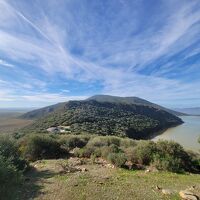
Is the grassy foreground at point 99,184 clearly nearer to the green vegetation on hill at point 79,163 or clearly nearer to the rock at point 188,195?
the green vegetation on hill at point 79,163

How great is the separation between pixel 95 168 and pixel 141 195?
5.66 meters

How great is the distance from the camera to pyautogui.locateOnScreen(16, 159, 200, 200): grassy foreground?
33.8ft

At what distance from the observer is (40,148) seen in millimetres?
21062

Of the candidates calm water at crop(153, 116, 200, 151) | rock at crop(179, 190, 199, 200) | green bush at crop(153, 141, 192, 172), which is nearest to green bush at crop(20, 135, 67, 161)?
green bush at crop(153, 141, 192, 172)

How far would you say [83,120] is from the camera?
53.1m

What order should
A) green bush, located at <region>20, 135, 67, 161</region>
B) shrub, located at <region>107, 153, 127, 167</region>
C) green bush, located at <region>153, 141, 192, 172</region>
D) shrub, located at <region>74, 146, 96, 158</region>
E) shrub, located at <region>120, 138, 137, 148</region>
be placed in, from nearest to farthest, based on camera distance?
1. green bush, located at <region>153, 141, 192, 172</region>
2. shrub, located at <region>107, 153, 127, 167</region>
3. shrub, located at <region>74, 146, 96, 158</region>
4. green bush, located at <region>20, 135, 67, 161</region>
5. shrub, located at <region>120, 138, 137, 148</region>

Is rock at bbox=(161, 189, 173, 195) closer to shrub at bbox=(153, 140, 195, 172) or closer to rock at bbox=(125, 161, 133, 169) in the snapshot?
shrub at bbox=(153, 140, 195, 172)

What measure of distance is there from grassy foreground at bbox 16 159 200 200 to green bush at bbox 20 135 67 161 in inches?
209

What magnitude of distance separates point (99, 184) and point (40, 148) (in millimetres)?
10555

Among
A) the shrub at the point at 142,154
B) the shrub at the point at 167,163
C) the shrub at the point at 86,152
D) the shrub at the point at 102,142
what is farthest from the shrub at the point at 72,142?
the shrub at the point at 167,163

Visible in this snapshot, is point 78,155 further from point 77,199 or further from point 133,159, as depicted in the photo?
point 77,199

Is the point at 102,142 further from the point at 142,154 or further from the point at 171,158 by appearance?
the point at 171,158

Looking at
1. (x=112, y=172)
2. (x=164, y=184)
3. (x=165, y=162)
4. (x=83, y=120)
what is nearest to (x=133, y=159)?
(x=165, y=162)

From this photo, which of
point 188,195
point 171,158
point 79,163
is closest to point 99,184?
point 188,195
